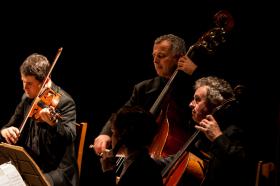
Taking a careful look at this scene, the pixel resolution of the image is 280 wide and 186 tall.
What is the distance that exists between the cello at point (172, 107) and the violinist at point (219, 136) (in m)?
0.11

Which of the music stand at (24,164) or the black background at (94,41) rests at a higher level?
the black background at (94,41)

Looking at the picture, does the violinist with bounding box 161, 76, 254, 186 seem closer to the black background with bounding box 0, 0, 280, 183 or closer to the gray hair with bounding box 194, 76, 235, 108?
the gray hair with bounding box 194, 76, 235, 108

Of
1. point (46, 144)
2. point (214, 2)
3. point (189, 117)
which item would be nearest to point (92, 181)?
point (46, 144)

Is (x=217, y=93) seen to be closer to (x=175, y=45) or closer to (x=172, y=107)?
(x=172, y=107)

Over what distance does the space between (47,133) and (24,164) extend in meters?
0.60

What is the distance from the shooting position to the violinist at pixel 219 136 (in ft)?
8.31

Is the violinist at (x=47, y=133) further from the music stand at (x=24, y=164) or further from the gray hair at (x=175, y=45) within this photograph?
the gray hair at (x=175, y=45)

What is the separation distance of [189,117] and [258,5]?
2.88 ft

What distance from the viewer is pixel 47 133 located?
3230 mm

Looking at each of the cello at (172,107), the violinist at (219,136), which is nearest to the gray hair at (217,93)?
the violinist at (219,136)

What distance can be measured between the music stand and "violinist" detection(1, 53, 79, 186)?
450mm

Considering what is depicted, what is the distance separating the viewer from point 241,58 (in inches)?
127

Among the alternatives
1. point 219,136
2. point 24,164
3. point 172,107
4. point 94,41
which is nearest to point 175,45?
point 172,107

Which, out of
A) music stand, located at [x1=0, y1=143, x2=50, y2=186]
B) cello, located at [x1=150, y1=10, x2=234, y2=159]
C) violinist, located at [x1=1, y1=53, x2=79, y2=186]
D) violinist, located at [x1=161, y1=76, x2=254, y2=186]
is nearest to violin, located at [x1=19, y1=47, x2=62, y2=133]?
violinist, located at [x1=1, y1=53, x2=79, y2=186]
